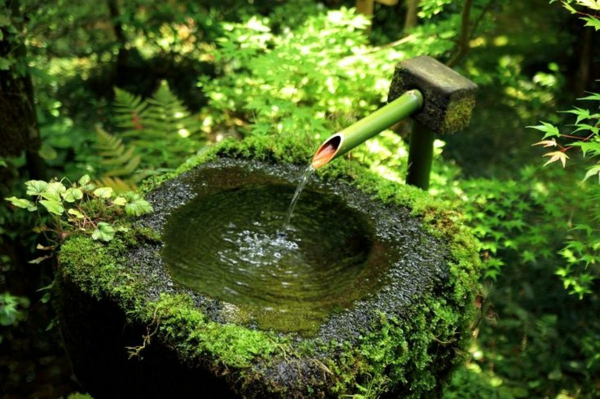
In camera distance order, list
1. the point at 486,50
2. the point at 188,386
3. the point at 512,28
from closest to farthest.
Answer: the point at 188,386 < the point at 486,50 < the point at 512,28

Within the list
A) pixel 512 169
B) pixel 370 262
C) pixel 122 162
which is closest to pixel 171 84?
pixel 122 162

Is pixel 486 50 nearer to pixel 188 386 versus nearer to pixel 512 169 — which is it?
pixel 512 169

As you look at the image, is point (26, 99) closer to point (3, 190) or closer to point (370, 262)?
point (3, 190)

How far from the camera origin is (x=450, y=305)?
2422 millimetres

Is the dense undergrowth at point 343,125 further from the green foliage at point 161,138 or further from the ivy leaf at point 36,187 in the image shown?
the ivy leaf at point 36,187

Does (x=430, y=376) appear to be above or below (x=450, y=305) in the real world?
below

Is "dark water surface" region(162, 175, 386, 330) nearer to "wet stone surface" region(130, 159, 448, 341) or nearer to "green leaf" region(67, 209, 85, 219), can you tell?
"wet stone surface" region(130, 159, 448, 341)

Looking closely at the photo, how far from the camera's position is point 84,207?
2645 mm

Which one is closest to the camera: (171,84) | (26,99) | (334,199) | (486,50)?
(334,199)

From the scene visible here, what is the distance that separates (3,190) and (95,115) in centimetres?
217

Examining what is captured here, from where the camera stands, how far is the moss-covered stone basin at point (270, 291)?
1.98 metres

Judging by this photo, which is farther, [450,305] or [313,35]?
[313,35]

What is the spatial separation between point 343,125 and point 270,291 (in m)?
1.75

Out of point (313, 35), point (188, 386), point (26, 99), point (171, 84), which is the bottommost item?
point (171, 84)
